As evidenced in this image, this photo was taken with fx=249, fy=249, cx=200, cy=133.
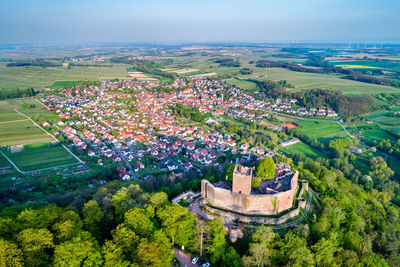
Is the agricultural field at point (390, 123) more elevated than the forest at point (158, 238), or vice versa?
the forest at point (158, 238)

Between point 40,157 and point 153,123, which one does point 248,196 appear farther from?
point 153,123

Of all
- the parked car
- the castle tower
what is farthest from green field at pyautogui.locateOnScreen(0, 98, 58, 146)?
the parked car

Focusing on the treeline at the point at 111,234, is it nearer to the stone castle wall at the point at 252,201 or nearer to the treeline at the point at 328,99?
the stone castle wall at the point at 252,201

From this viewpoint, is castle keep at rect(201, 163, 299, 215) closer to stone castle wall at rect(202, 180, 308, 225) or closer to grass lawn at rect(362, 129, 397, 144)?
stone castle wall at rect(202, 180, 308, 225)

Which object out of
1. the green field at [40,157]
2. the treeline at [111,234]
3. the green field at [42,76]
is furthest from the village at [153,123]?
the green field at [42,76]

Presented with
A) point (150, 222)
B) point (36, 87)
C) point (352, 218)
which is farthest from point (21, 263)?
point (36, 87)

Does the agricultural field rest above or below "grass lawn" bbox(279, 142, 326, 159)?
above
